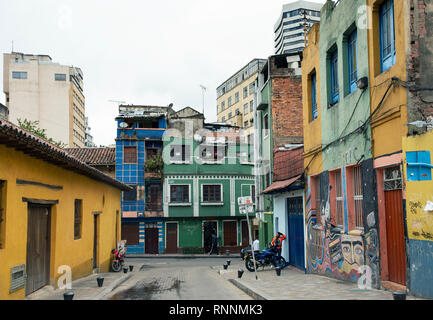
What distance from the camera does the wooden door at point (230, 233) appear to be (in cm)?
4062

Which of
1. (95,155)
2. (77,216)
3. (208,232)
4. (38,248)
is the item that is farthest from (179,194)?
(38,248)

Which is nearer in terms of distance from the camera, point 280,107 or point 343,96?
point 343,96

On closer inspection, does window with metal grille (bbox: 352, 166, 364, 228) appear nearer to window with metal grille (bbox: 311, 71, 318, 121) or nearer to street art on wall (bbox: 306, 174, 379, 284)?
street art on wall (bbox: 306, 174, 379, 284)

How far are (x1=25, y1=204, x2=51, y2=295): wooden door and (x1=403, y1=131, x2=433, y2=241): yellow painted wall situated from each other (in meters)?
8.73

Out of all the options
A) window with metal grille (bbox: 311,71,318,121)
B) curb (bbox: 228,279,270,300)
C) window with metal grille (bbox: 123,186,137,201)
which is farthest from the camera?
window with metal grille (bbox: 123,186,137,201)

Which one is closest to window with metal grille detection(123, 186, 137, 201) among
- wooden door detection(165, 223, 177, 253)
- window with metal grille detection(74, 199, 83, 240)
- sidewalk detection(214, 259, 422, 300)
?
wooden door detection(165, 223, 177, 253)

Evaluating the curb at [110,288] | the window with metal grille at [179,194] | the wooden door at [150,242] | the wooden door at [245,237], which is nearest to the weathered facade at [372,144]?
the curb at [110,288]

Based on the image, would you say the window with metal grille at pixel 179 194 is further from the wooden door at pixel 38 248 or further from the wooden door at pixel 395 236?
the wooden door at pixel 395 236

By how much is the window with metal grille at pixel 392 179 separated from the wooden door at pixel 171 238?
99.5 ft

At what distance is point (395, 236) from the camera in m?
10.7

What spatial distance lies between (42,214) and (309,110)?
993 cm

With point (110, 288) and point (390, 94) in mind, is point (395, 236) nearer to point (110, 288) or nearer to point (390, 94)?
point (390, 94)

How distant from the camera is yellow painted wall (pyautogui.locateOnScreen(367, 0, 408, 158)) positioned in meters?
9.88

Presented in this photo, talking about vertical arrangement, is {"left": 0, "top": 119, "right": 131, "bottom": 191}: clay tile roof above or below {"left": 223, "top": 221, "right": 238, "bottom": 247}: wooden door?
above
